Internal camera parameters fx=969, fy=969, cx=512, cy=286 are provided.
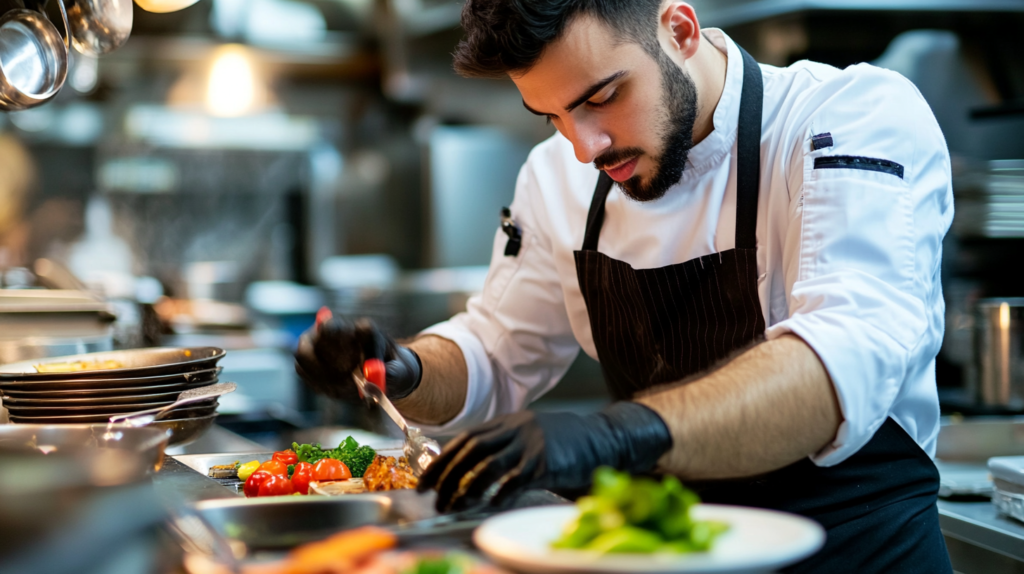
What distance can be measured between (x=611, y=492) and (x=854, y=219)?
0.75 m

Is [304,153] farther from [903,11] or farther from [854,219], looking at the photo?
[854,219]

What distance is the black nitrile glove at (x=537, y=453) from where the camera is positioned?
3.47 ft

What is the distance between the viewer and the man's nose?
5.32 ft

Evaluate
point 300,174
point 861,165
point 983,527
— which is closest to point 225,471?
point 861,165

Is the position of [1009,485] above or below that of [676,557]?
below

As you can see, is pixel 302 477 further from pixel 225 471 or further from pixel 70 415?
pixel 70 415

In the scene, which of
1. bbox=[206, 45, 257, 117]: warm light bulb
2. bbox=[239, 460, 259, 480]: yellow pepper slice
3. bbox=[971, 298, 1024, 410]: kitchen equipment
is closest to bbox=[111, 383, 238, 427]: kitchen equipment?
bbox=[239, 460, 259, 480]: yellow pepper slice

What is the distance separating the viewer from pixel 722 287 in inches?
67.4

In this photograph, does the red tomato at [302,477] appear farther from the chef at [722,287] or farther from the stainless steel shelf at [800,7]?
the stainless steel shelf at [800,7]

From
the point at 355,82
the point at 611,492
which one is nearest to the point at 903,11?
the point at 611,492

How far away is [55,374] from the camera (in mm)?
1646

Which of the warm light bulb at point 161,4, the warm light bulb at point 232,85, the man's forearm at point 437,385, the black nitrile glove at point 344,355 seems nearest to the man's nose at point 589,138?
the black nitrile glove at point 344,355

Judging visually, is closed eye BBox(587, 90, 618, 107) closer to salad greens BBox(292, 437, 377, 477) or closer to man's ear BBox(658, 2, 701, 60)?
man's ear BBox(658, 2, 701, 60)

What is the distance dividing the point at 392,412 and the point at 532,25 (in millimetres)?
647
